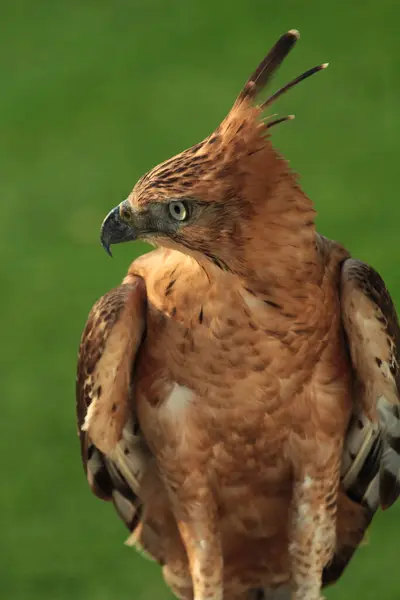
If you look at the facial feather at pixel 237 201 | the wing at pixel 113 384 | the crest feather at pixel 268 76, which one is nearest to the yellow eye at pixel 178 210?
the facial feather at pixel 237 201

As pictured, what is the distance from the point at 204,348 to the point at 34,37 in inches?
289

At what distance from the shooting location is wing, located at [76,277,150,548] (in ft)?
13.7

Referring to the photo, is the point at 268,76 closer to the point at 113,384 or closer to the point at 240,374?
the point at 240,374

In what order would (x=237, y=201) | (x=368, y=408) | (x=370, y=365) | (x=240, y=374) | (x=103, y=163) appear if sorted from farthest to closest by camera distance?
(x=103, y=163) < (x=368, y=408) < (x=370, y=365) < (x=240, y=374) < (x=237, y=201)

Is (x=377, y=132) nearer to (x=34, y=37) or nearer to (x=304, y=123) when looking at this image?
(x=304, y=123)

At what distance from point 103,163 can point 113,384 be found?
512 cm

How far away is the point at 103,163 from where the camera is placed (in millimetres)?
9172

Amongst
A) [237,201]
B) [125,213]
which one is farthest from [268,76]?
[125,213]

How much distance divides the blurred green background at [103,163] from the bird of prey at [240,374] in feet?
5.11

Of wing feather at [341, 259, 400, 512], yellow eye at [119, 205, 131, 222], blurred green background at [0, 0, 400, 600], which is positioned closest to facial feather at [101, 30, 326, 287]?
yellow eye at [119, 205, 131, 222]

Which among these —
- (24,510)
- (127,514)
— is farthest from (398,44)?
(127,514)

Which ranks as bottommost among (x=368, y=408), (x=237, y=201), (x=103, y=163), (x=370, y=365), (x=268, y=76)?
(x=368, y=408)

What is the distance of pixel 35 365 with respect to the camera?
7508 mm

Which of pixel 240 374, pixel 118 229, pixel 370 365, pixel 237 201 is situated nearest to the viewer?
pixel 237 201
